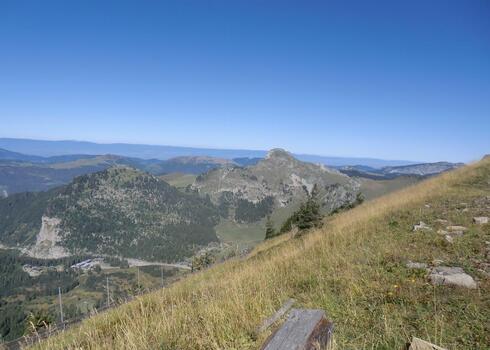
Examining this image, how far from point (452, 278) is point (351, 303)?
2197 mm

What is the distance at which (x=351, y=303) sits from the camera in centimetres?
629

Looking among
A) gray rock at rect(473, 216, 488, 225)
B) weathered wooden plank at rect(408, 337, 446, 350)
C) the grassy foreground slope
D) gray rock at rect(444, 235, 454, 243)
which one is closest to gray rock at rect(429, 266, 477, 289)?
the grassy foreground slope

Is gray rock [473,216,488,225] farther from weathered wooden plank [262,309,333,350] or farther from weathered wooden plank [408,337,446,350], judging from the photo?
weathered wooden plank [262,309,333,350]

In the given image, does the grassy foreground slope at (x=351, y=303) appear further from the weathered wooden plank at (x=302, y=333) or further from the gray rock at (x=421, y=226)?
the weathered wooden plank at (x=302, y=333)

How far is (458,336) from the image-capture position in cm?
486

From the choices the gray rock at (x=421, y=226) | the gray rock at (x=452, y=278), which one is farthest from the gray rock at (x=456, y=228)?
the gray rock at (x=452, y=278)

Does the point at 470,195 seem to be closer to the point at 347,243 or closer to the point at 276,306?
the point at 347,243

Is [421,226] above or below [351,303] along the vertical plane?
above

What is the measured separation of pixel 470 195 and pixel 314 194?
24.5 meters

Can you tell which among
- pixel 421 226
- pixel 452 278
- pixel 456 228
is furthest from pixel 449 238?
pixel 452 278

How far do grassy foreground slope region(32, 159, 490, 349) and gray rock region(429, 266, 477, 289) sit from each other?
0.61 ft

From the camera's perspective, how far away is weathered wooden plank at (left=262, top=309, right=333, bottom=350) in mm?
3131

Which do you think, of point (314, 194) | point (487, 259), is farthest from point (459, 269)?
point (314, 194)

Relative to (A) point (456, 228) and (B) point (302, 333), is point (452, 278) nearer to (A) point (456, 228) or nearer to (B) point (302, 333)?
(A) point (456, 228)
